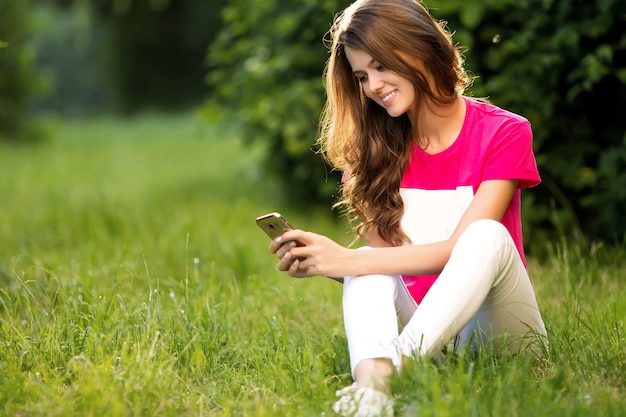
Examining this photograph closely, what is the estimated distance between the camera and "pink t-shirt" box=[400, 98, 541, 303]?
2.55 metres

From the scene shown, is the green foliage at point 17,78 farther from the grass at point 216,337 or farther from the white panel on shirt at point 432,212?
the white panel on shirt at point 432,212

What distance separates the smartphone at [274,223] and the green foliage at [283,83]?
96.6 inches

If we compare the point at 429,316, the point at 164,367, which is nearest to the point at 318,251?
the point at 429,316

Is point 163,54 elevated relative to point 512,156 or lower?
lower

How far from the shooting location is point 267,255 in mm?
4531

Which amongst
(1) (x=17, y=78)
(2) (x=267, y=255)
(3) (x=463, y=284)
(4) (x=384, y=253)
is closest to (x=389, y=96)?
(4) (x=384, y=253)

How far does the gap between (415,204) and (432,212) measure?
0.06m

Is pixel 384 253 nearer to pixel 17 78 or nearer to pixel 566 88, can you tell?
pixel 566 88

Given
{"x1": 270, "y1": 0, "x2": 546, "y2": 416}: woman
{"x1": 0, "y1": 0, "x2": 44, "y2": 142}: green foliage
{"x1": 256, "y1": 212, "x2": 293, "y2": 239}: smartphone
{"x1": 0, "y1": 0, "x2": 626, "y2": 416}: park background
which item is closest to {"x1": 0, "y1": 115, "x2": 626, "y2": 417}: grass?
{"x1": 0, "y1": 0, "x2": 626, "y2": 416}: park background

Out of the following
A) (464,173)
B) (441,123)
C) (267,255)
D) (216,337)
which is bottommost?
(267,255)

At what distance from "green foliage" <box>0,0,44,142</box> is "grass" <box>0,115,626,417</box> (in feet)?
22.2

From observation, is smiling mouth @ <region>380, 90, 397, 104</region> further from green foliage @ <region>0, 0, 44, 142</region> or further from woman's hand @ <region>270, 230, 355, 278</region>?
green foliage @ <region>0, 0, 44, 142</region>

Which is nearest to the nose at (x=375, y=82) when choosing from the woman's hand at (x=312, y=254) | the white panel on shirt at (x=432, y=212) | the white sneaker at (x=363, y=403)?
the white panel on shirt at (x=432, y=212)

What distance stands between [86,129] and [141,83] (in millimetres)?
4584
